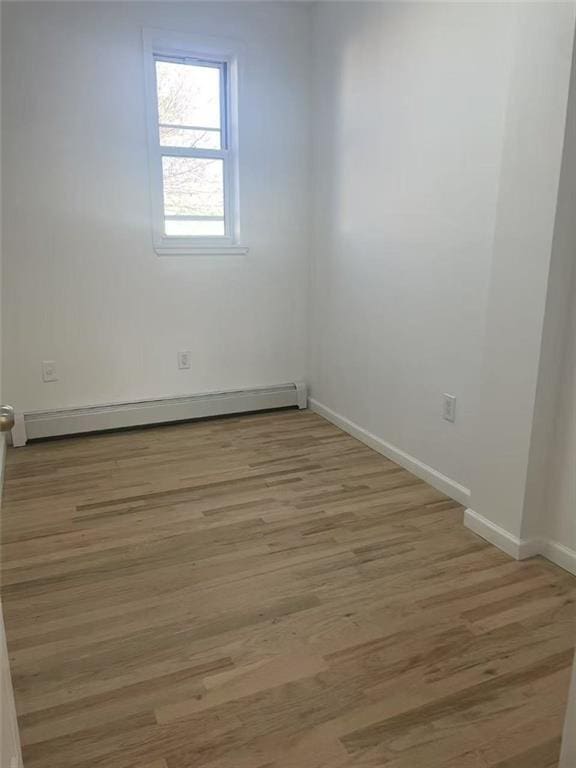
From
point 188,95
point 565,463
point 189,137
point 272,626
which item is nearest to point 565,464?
point 565,463

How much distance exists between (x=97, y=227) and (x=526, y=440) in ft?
8.52

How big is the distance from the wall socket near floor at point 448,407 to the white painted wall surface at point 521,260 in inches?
12.6

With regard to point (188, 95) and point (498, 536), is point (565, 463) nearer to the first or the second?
point (498, 536)

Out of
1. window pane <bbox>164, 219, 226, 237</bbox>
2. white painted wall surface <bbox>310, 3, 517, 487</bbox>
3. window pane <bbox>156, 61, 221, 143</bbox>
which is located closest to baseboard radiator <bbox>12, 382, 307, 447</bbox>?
white painted wall surface <bbox>310, 3, 517, 487</bbox>

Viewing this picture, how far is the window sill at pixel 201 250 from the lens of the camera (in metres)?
3.54

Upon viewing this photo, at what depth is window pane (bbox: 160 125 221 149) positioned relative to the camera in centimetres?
346

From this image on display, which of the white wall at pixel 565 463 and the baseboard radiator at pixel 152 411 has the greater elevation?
the white wall at pixel 565 463

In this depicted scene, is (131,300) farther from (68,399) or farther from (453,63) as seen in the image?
(453,63)

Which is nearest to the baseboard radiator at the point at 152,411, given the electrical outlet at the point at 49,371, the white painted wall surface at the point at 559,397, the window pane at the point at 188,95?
the electrical outlet at the point at 49,371

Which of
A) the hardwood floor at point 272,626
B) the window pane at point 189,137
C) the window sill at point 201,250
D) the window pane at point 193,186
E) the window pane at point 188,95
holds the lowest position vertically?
the hardwood floor at point 272,626

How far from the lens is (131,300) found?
3.52 meters

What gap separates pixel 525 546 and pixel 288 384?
84.5 inches

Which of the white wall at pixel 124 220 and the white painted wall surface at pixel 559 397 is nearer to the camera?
the white painted wall surface at pixel 559 397

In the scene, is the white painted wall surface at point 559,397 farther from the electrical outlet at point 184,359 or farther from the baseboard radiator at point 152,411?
the electrical outlet at point 184,359
